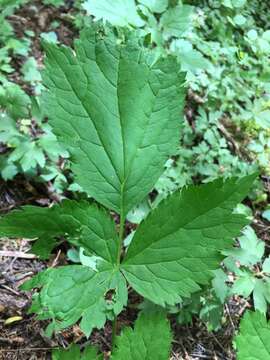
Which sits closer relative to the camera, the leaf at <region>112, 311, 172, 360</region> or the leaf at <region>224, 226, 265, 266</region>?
the leaf at <region>112, 311, 172, 360</region>

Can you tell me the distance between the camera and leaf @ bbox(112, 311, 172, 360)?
133 centimetres

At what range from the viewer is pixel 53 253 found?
233cm

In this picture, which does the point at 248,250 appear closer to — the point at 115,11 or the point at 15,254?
the point at 15,254

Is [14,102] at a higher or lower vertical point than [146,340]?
lower

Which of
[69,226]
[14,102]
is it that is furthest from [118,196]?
[14,102]

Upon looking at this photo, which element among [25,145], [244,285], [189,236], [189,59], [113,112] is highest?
[113,112]

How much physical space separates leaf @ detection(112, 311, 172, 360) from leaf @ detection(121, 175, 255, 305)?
59mm

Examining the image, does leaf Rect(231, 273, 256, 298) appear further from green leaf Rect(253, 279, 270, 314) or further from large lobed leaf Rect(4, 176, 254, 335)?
large lobed leaf Rect(4, 176, 254, 335)

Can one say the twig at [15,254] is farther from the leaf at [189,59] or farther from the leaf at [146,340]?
the leaf at [189,59]

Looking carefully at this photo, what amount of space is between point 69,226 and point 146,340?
0.39 metres

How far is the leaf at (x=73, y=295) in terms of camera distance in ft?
4.35

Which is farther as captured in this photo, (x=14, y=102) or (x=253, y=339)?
(x=14, y=102)

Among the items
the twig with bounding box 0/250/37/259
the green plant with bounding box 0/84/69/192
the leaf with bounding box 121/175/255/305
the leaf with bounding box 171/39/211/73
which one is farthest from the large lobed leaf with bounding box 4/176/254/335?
the leaf with bounding box 171/39/211/73

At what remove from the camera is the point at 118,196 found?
148cm
